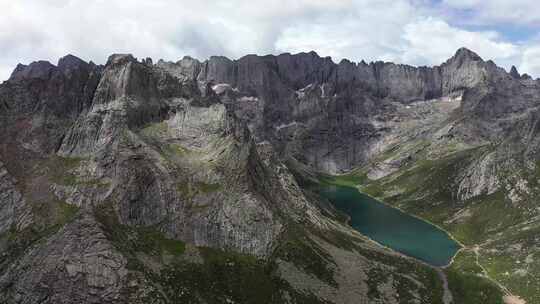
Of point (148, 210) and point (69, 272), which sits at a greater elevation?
point (148, 210)

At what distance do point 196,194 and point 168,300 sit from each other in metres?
32.6

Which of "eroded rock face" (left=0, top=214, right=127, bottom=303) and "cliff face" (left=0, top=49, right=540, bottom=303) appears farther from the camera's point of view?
"cliff face" (left=0, top=49, right=540, bottom=303)

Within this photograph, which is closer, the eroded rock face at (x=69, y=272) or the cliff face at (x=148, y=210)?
the eroded rock face at (x=69, y=272)

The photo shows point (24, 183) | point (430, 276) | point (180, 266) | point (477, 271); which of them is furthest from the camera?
point (477, 271)

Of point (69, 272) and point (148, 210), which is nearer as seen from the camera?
point (69, 272)

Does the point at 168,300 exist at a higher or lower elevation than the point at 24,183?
lower

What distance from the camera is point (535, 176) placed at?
19612 centimetres

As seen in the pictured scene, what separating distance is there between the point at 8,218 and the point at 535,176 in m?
186

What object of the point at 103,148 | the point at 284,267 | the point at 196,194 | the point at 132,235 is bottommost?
the point at 284,267

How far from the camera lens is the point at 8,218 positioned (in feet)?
352

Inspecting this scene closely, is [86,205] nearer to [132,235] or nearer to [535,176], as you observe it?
[132,235]

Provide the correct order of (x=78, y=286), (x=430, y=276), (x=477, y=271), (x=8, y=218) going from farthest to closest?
(x=477, y=271) → (x=430, y=276) → (x=8, y=218) → (x=78, y=286)

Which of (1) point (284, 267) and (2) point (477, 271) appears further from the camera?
(2) point (477, 271)

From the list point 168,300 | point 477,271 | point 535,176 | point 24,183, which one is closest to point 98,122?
point 24,183
